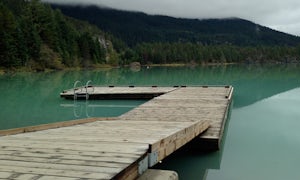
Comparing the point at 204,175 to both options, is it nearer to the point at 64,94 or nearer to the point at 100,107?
the point at 100,107

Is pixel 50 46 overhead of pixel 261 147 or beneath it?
overhead

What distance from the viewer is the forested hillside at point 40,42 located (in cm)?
4810

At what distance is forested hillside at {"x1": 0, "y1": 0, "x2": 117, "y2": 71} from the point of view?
48.1 metres

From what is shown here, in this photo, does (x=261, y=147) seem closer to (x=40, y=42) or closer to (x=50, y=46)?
(x=40, y=42)

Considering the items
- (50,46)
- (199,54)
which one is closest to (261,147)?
(50,46)

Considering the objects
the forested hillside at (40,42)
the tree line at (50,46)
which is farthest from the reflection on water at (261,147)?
the tree line at (50,46)

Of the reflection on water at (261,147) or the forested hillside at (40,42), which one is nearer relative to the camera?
the reflection on water at (261,147)

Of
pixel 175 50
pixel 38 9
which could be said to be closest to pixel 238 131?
pixel 38 9

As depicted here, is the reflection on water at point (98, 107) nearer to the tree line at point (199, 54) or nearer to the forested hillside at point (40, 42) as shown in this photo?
the forested hillside at point (40, 42)

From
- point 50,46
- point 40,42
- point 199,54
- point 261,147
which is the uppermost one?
point 199,54

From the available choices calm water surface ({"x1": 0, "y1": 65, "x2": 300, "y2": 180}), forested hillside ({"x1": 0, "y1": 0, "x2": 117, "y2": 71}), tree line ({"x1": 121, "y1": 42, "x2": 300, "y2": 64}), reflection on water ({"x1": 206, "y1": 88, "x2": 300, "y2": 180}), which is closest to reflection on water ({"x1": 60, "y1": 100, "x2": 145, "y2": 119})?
calm water surface ({"x1": 0, "y1": 65, "x2": 300, "y2": 180})

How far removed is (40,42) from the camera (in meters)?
56.6

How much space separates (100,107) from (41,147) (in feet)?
34.5

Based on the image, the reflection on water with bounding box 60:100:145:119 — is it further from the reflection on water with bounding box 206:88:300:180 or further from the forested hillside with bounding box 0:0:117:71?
the forested hillside with bounding box 0:0:117:71
